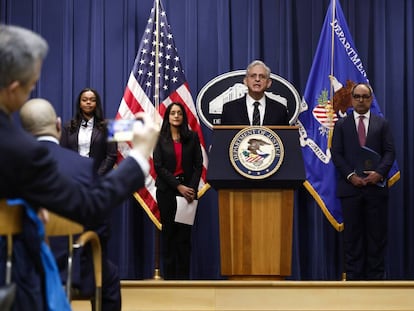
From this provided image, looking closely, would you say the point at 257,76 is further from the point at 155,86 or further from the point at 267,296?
the point at 267,296

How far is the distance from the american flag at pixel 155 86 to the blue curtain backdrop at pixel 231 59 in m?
0.40

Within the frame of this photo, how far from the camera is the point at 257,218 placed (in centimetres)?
521

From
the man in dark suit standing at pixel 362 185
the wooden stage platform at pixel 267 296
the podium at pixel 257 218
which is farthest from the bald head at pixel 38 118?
the man in dark suit standing at pixel 362 185

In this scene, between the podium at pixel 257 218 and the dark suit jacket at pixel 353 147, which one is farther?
the dark suit jacket at pixel 353 147

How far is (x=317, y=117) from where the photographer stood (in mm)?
6516

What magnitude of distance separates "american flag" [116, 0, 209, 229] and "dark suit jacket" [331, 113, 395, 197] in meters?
1.19

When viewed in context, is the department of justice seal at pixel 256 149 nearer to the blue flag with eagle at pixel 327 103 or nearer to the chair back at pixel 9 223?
the blue flag with eagle at pixel 327 103

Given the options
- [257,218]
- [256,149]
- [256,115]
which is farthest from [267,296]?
[256,115]

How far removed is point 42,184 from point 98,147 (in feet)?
13.6

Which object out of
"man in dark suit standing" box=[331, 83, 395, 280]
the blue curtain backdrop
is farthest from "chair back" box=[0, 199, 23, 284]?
the blue curtain backdrop

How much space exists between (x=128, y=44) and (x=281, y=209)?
2674 millimetres

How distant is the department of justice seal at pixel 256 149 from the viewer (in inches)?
206

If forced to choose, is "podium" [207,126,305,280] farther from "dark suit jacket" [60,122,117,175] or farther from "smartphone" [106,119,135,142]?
"smartphone" [106,119,135,142]

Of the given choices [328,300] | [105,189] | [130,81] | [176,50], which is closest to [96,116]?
[130,81]
